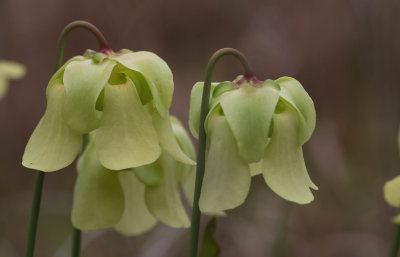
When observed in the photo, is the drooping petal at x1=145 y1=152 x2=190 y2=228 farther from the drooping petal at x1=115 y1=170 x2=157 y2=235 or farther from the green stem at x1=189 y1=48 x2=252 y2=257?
the green stem at x1=189 y1=48 x2=252 y2=257

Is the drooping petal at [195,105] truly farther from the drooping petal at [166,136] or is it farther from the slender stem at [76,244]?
the slender stem at [76,244]

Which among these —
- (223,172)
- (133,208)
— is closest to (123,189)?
(133,208)

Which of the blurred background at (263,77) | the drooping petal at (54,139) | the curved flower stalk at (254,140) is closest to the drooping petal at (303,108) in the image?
the curved flower stalk at (254,140)

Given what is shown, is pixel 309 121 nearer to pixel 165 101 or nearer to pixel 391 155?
pixel 165 101

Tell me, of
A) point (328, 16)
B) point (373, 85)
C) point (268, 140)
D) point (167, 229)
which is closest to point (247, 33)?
point (328, 16)

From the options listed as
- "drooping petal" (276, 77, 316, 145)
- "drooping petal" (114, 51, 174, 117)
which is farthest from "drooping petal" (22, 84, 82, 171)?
"drooping petal" (276, 77, 316, 145)

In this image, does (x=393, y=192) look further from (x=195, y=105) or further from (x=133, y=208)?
(x=133, y=208)
